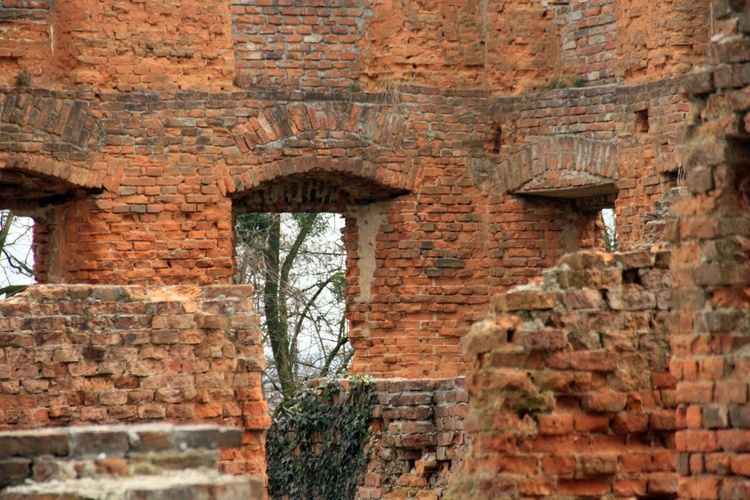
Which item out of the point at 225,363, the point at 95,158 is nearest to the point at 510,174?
the point at 95,158

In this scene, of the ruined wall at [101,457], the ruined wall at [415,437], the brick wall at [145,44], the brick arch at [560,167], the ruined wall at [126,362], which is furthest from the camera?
the brick arch at [560,167]

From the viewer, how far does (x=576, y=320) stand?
678 cm

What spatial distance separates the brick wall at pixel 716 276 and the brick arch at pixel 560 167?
682 cm

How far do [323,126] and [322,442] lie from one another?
2.88 metres

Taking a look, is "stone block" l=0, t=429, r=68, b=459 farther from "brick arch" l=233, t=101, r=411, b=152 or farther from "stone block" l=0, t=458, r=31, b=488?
"brick arch" l=233, t=101, r=411, b=152

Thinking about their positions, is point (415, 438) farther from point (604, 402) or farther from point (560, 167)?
point (604, 402)

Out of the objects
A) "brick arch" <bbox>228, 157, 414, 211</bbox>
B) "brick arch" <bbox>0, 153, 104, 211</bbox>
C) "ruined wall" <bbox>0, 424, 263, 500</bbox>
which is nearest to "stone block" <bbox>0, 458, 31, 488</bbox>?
"ruined wall" <bbox>0, 424, 263, 500</bbox>

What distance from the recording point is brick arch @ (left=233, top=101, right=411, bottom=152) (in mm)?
12906

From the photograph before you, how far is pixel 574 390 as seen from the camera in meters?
6.68

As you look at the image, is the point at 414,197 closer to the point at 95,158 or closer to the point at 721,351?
the point at 95,158

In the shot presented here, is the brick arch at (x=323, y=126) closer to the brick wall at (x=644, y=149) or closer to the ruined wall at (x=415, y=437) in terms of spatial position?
the brick wall at (x=644, y=149)

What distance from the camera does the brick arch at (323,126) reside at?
12906 millimetres

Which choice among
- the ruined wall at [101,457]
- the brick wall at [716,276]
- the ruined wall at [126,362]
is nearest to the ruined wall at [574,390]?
the brick wall at [716,276]

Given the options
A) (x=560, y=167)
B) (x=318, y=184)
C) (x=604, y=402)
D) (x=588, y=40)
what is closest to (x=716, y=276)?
(x=604, y=402)
